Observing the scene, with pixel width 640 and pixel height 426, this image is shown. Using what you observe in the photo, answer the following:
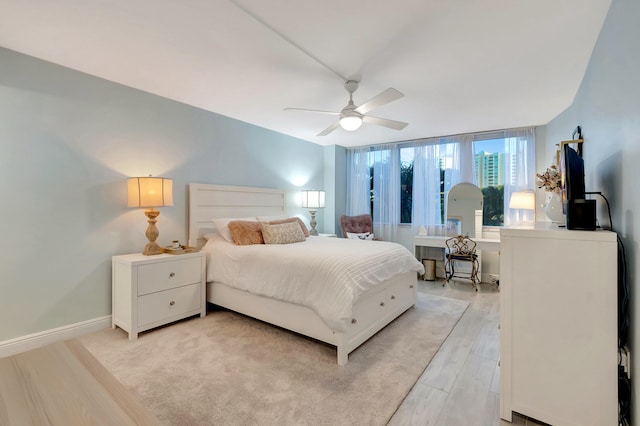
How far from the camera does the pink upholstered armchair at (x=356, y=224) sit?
5.25m

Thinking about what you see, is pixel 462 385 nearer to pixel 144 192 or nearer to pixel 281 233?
pixel 281 233

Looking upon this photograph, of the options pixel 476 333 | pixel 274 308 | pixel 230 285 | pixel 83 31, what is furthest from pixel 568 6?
pixel 230 285

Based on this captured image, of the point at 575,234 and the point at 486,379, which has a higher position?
the point at 575,234

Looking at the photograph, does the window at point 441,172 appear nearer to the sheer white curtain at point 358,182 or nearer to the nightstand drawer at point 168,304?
the sheer white curtain at point 358,182

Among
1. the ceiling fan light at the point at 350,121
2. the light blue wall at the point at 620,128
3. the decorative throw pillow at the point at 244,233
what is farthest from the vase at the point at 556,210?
the decorative throw pillow at the point at 244,233

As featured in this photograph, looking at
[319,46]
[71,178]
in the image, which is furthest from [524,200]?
[71,178]

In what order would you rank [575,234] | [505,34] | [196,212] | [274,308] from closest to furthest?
1. [575,234]
2. [505,34]
3. [274,308]
4. [196,212]

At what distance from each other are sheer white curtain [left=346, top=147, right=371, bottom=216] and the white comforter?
8.53ft

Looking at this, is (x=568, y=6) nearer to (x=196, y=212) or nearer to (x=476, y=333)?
(x=476, y=333)

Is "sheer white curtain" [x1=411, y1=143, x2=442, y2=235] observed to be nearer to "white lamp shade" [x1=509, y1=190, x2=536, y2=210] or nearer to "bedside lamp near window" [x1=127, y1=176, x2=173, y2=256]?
"white lamp shade" [x1=509, y1=190, x2=536, y2=210]

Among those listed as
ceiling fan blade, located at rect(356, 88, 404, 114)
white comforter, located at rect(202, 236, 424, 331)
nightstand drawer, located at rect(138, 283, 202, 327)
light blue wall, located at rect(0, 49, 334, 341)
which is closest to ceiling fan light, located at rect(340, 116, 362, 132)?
ceiling fan blade, located at rect(356, 88, 404, 114)

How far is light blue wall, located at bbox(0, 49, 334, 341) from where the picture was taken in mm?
2301

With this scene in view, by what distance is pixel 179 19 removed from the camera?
1886 millimetres

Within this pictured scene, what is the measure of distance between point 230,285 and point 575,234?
277cm
